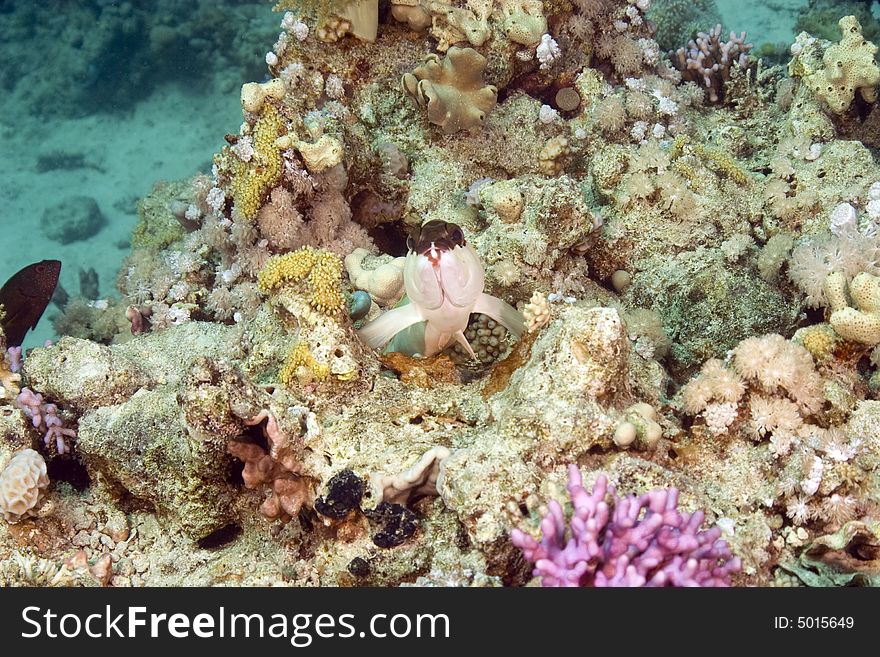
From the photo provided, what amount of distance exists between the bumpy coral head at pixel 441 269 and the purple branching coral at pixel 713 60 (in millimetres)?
4412

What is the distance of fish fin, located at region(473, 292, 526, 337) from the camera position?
365 cm

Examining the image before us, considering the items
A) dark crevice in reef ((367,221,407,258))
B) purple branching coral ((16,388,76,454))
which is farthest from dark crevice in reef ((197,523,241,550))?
dark crevice in reef ((367,221,407,258))

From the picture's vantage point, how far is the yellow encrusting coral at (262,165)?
4609 millimetres

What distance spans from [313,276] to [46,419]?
1771 mm

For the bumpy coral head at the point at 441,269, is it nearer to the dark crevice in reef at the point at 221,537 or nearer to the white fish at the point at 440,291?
the white fish at the point at 440,291

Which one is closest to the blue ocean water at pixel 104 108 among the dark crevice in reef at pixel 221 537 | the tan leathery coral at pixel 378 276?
the tan leathery coral at pixel 378 276

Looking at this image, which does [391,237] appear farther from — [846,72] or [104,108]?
[104,108]

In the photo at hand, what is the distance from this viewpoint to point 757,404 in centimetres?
310

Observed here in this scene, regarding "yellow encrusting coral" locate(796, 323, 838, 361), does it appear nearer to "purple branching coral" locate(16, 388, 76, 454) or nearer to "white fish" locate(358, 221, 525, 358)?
"white fish" locate(358, 221, 525, 358)

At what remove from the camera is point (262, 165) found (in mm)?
4637

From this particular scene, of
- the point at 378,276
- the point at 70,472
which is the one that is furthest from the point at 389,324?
the point at 70,472

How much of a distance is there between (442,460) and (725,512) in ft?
4.18

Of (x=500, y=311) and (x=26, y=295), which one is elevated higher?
(x=500, y=311)
